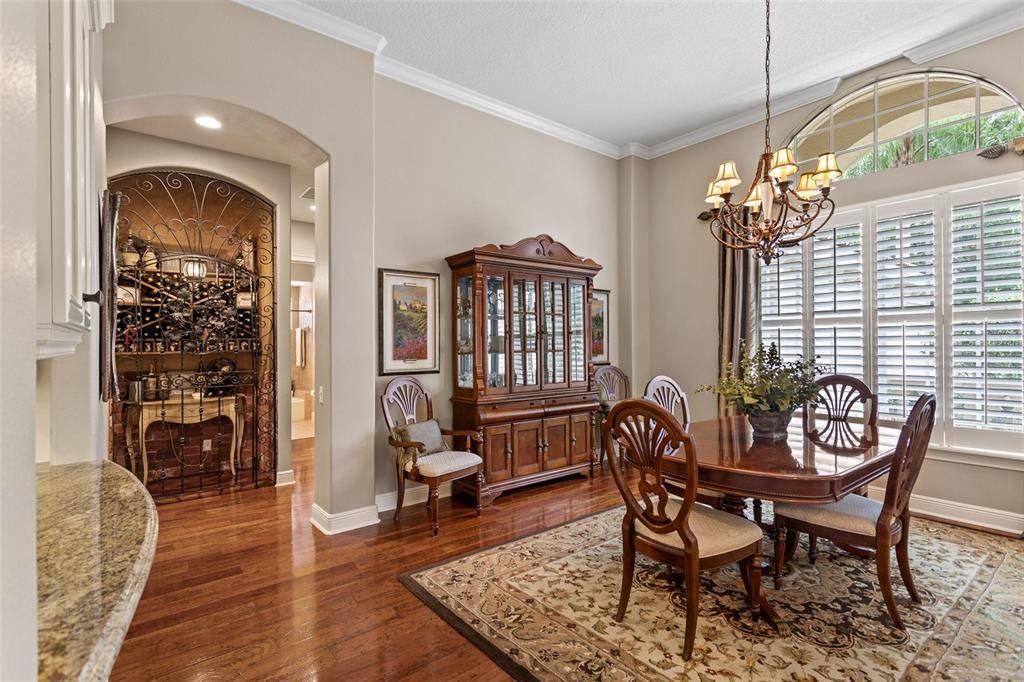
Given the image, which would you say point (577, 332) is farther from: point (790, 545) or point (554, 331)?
point (790, 545)

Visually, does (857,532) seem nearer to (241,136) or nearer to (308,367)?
(241,136)

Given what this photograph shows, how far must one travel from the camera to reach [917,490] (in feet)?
12.9

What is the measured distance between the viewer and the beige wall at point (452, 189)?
4.10 meters

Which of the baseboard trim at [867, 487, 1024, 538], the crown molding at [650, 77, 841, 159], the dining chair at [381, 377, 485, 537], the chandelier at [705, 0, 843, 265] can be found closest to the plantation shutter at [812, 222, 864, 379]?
the baseboard trim at [867, 487, 1024, 538]

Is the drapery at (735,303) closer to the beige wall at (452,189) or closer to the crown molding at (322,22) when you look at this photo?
the beige wall at (452,189)

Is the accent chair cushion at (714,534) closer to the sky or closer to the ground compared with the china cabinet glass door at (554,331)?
closer to the ground

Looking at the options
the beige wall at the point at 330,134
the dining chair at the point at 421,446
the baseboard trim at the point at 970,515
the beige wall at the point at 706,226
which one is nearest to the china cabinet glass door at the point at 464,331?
the dining chair at the point at 421,446

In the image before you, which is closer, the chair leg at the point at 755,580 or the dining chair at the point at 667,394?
the chair leg at the point at 755,580

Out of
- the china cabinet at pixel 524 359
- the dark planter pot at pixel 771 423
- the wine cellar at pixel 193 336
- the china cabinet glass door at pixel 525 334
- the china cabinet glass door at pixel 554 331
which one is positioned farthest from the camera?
the china cabinet glass door at pixel 554 331

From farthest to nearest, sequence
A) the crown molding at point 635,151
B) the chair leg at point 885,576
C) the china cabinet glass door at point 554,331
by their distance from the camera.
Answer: the crown molding at point 635,151 → the china cabinet glass door at point 554,331 → the chair leg at point 885,576

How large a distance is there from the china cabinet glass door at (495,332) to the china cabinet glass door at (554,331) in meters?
0.48

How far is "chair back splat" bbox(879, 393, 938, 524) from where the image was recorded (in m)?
2.22

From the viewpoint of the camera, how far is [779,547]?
2668 mm

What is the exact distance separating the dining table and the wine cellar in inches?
163
